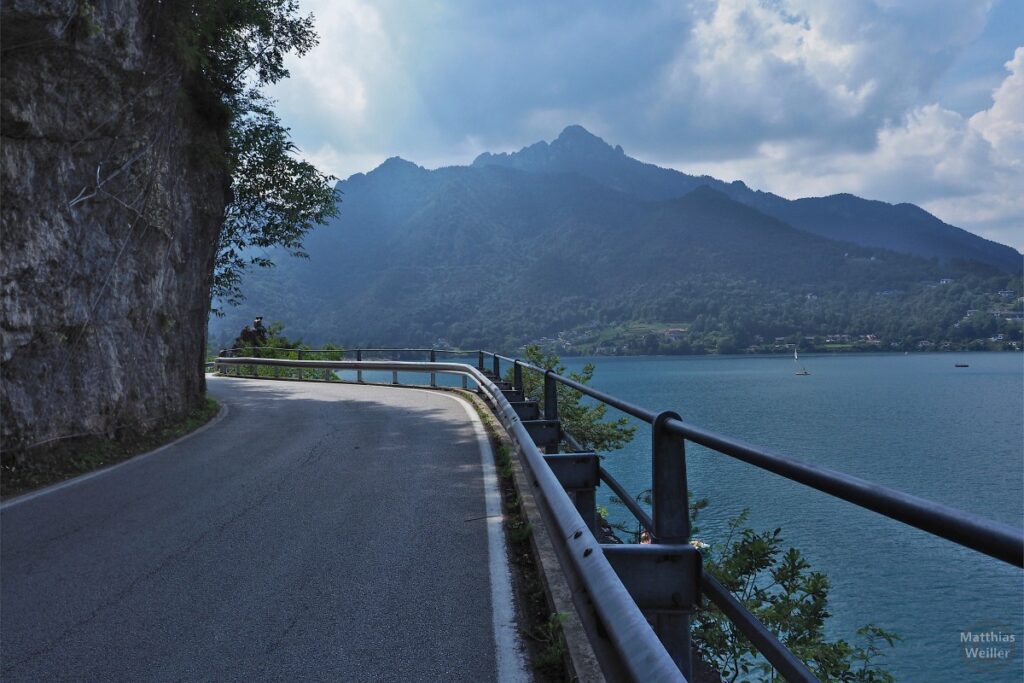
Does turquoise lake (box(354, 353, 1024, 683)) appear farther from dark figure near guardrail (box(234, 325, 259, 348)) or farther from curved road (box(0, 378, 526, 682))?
dark figure near guardrail (box(234, 325, 259, 348))

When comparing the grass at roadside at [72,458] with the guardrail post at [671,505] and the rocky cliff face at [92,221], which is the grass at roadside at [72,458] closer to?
the rocky cliff face at [92,221]

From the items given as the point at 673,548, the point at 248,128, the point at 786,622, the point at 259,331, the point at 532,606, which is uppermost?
the point at 248,128

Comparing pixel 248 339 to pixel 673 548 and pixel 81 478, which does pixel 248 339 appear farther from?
pixel 673 548

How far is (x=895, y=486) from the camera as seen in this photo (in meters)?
36.2

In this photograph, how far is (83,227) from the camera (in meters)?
11.4

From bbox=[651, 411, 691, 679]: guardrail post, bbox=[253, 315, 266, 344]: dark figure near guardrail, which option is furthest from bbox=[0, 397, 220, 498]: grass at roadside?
bbox=[253, 315, 266, 344]: dark figure near guardrail

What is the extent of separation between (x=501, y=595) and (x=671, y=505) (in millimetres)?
2393

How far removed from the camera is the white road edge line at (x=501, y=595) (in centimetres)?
374

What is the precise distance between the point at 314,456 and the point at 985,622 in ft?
65.7

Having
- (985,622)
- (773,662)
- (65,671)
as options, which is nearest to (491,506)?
(65,671)

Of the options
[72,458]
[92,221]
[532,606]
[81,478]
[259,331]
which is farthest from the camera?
[259,331]

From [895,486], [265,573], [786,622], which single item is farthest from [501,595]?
[895,486]

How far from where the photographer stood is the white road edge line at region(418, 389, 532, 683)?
3.74m

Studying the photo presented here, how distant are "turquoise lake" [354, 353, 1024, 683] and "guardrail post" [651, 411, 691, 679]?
79cm
